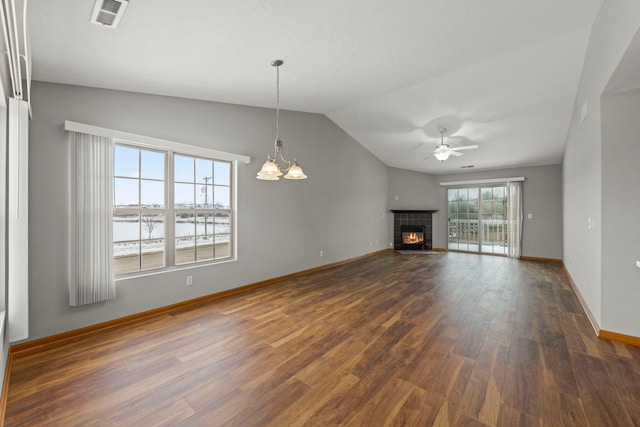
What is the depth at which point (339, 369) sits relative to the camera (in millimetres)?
2178

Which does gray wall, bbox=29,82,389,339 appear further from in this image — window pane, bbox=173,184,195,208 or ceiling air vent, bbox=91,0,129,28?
ceiling air vent, bbox=91,0,129,28

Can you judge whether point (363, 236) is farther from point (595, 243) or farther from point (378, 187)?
point (595, 243)

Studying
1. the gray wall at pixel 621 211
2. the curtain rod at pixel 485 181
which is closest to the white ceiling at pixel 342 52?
the gray wall at pixel 621 211

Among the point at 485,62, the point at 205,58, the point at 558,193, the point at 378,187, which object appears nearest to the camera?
the point at 205,58

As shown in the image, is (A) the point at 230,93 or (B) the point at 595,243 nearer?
(B) the point at 595,243

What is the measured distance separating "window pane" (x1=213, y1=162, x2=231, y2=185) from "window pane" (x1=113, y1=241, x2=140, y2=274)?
141cm

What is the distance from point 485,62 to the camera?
338cm

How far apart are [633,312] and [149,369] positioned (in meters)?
4.44

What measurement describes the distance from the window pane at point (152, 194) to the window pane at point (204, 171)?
1.71 ft

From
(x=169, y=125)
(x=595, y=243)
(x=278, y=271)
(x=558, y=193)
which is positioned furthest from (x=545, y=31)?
(x=558, y=193)

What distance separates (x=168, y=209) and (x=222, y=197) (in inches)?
32.1

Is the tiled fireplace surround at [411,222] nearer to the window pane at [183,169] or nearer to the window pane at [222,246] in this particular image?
the window pane at [222,246]

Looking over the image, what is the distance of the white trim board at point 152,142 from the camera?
275 cm

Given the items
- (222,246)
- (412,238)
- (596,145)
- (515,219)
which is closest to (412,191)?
(412,238)
